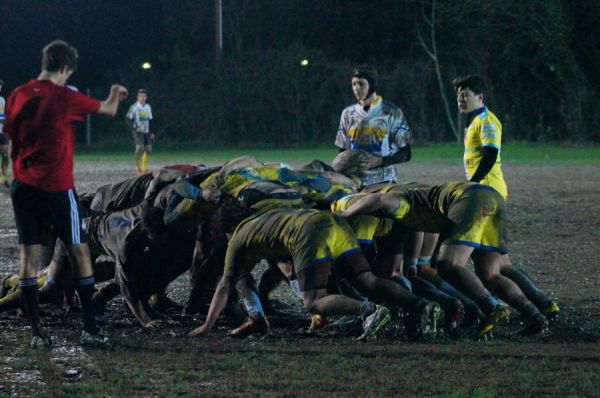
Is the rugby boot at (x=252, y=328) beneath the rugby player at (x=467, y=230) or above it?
beneath

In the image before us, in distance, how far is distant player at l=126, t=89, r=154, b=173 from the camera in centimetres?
2700

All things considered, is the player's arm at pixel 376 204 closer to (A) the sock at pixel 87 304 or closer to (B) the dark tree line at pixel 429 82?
(A) the sock at pixel 87 304

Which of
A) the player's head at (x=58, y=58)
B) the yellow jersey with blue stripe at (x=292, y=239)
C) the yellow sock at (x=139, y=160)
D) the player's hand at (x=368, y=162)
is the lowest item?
the yellow sock at (x=139, y=160)

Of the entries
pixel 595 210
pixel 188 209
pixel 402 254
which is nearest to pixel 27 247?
pixel 188 209

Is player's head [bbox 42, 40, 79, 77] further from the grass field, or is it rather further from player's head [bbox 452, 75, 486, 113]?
the grass field

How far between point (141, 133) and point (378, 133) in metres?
18.8

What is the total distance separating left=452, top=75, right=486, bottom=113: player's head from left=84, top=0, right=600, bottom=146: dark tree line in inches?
1203

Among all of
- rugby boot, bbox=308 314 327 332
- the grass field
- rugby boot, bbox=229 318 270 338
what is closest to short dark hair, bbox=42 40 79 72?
rugby boot, bbox=229 318 270 338

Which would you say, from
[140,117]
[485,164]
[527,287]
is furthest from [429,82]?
[527,287]

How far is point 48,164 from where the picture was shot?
24.8 feet

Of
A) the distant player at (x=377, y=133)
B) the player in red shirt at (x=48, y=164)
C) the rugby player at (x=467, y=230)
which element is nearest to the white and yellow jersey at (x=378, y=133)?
the distant player at (x=377, y=133)

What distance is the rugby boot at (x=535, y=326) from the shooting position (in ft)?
26.0

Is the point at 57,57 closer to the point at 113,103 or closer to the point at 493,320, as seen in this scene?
the point at 113,103

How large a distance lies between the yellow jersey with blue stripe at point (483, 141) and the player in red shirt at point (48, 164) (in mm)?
3170
